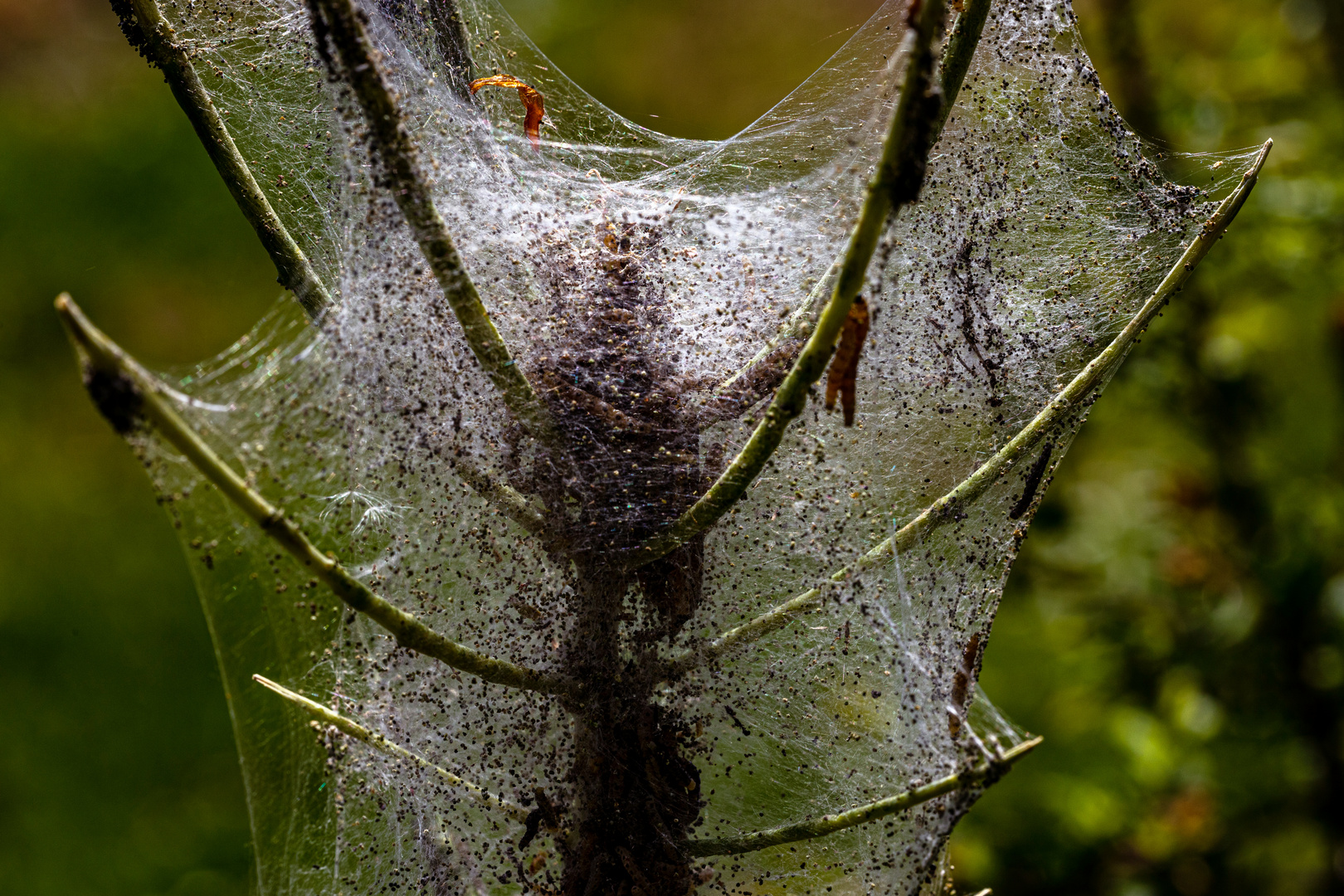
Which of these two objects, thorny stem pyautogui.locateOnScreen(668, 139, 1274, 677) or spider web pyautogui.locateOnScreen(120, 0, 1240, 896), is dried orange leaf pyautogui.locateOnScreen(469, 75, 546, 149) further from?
thorny stem pyautogui.locateOnScreen(668, 139, 1274, 677)

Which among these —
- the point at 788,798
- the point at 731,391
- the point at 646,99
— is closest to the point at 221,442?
the point at 731,391

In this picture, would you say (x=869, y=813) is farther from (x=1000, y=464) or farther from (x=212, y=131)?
(x=212, y=131)

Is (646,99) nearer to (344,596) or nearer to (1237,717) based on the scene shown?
(1237,717)

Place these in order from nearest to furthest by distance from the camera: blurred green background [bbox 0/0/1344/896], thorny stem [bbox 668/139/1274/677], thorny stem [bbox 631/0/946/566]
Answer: thorny stem [bbox 631/0/946/566] → thorny stem [bbox 668/139/1274/677] → blurred green background [bbox 0/0/1344/896]

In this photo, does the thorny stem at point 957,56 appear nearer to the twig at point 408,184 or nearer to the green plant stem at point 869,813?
the twig at point 408,184

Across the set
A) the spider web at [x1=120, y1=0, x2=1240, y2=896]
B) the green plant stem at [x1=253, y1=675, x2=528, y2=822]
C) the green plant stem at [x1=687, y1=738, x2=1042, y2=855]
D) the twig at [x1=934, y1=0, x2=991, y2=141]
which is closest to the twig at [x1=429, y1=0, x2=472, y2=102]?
the spider web at [x1=120, y1=0, x2=1240, y2=896]
